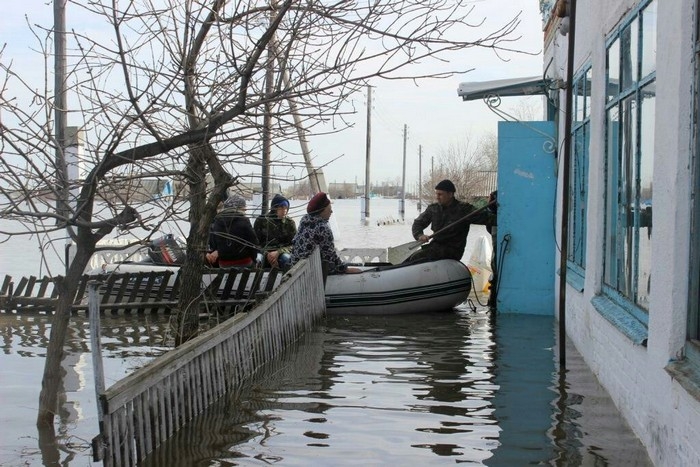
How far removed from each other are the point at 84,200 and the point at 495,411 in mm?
3359

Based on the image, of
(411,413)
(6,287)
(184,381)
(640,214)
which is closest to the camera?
(184,381)

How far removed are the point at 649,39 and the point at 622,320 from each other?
1.91m

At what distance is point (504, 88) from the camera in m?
12.7

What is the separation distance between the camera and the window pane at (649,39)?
5996 millimetres

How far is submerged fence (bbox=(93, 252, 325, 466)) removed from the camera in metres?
4.82

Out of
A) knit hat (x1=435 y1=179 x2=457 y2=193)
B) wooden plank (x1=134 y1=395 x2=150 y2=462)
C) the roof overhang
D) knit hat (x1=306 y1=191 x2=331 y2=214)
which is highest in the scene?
the roof overhang

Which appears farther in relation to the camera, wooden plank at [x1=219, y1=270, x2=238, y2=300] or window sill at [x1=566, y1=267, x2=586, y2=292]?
wooden plank at [x1=219, y1=270, x2=238, y2=300]

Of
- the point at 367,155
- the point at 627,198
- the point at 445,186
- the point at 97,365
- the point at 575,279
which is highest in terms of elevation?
the point at 367,155

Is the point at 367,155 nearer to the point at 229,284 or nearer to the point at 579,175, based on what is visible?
the point at 229,284

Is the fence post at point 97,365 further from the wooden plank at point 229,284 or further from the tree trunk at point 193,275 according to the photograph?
the wooden plank at point 229,284

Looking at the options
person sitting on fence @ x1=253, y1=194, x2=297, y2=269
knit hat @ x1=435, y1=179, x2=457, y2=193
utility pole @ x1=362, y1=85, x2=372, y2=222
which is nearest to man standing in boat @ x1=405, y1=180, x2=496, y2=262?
knit hat @ x1=435, y1=179, x2=457, y2=193

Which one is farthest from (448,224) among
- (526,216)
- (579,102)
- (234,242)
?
(579,102)

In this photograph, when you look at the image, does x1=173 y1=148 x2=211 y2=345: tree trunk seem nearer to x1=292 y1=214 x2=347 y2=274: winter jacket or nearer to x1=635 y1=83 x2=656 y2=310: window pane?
x1=635 y1=83 x2=656 y2=310: window pane

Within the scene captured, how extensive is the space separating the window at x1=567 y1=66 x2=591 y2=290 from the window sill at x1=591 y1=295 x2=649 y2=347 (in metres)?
1.49
